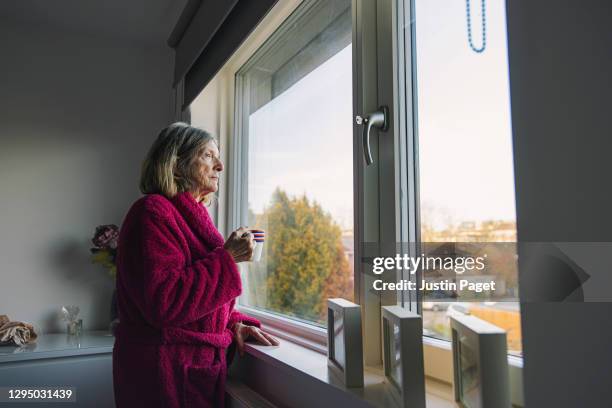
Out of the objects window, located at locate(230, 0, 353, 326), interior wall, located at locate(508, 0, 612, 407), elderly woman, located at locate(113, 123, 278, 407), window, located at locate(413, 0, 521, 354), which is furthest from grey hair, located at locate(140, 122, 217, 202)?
interior wall, located at locate(508, 0, 612, 407)

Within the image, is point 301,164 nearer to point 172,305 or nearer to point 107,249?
point 172,305

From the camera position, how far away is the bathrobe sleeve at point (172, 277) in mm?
1080

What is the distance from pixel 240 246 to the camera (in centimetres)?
119

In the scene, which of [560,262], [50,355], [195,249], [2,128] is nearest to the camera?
[560,262]

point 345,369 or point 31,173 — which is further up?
point 31,173

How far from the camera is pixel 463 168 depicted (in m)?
0.85

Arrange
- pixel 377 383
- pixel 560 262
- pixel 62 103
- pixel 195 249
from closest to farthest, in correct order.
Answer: pixel 560 262
pixel 377 383
pixel 195 249
pixel 62 103

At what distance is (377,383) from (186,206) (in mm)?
714

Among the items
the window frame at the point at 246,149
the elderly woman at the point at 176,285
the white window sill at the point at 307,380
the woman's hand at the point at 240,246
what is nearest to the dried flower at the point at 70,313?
the window frame at the point at 246,149

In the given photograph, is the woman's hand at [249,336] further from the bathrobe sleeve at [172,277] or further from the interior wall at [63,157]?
the interior wall at [63,157]

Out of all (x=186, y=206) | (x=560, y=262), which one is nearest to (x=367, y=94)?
(x=186, y=206)

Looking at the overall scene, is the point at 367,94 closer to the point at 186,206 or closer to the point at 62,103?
the point at 186,206

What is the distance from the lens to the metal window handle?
99 cm

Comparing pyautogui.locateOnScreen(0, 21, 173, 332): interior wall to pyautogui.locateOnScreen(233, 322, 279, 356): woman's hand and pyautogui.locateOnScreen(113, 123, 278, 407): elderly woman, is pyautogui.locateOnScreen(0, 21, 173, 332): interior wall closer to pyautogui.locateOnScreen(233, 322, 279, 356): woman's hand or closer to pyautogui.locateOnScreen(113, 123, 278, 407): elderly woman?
pyautogui.locateOnScreen(113, 123, 278, 407): elderly woman
